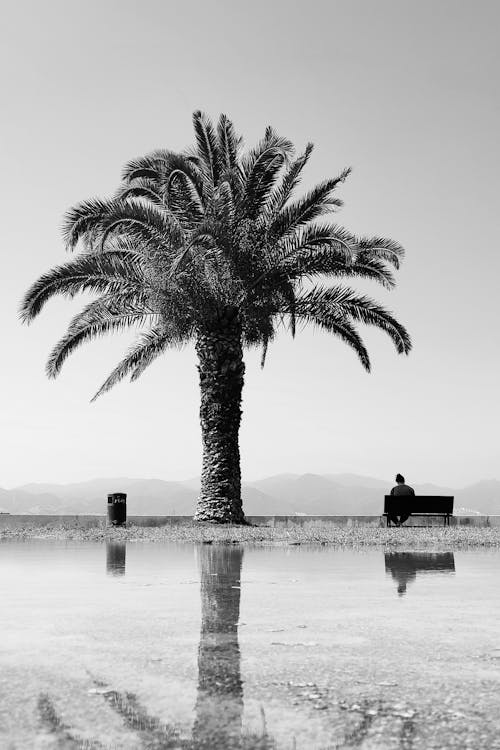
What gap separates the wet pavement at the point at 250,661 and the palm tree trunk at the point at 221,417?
12497 mm

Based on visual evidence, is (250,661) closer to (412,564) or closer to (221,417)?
(412,564)

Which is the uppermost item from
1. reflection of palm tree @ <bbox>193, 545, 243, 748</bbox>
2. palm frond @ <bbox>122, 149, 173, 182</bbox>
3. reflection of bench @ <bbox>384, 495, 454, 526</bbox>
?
palm frond @ <bbox>122, 149, 173, 182</bbox>

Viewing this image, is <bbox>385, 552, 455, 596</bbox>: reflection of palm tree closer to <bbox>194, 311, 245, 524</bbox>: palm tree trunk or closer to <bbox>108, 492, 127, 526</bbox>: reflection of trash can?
<bbox>194, 311, 245, 524</bbox>: palm tree trunk

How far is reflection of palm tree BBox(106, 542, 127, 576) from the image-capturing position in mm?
10727

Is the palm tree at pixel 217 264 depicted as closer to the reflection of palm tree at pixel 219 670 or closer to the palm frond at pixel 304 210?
the palm frond at pixel 304 210

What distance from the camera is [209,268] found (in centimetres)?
2228

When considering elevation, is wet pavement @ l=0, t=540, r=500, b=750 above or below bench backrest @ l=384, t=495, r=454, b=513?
below

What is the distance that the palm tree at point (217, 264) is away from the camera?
72.0ft

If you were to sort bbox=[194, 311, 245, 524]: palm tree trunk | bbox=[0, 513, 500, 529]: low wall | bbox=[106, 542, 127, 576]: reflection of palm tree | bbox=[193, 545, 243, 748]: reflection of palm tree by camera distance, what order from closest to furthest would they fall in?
bbox=[193, 545, 243, 748]: reflection of palm tree < bbox=[106, 542, 127, 576]: reflection of palm tree < bbox=[0, 513, 500, 529]: low wall < bbox=[194, 311, 245, 524]: palm tree trunk

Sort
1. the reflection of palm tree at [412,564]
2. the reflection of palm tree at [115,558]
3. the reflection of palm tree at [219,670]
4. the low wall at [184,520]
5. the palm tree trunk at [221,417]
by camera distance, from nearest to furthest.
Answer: the reflection of palm tree at [219,670], the reflection of palm tree at [412,564], the reflection of palm tree at [115,558], the low wall at [184,520], the palm tree trunk at [221,417]

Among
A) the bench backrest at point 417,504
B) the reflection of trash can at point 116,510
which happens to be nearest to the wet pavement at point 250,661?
the reflection of trash can at point 116,510

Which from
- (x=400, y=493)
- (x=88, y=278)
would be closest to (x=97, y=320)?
(x=88, y=278)

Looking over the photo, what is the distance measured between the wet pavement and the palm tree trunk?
41.0 feet

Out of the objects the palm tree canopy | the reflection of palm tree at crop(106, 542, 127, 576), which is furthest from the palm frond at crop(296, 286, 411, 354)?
the reflection of palm tree at crop(106, 542, 127, 576)
